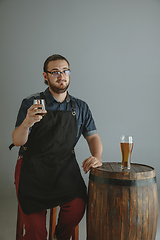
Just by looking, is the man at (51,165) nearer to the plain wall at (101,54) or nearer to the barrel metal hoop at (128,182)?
the barrel metal hoop at (128,182)

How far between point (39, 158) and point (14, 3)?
9.96 ft

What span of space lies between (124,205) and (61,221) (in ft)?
1.89

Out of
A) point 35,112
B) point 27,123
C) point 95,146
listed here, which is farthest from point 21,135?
point 95,146

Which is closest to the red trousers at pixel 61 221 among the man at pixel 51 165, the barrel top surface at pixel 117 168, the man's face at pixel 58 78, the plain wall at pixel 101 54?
the man at pixel 51 165

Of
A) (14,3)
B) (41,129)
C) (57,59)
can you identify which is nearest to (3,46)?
(14,3)

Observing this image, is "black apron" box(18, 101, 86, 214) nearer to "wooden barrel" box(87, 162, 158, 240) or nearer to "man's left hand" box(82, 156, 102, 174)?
"man's left hand" box(82, 156, 102, 174)

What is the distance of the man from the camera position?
177 centimetres

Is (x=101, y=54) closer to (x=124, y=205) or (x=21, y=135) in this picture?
(x=21, y=135)

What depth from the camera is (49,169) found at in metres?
1.86

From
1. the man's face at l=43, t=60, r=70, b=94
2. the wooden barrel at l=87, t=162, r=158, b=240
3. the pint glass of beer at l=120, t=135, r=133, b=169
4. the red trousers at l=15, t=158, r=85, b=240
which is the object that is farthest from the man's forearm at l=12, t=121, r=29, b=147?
the pint glass of beer at l=120, t=135, r=133, b=169

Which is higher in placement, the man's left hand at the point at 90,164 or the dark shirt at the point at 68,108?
the dark shirt at the point at 68,108

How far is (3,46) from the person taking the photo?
3.84 meters

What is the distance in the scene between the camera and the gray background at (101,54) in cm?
387

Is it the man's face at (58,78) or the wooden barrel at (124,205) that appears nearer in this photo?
the wooden barrel at (124,205)
